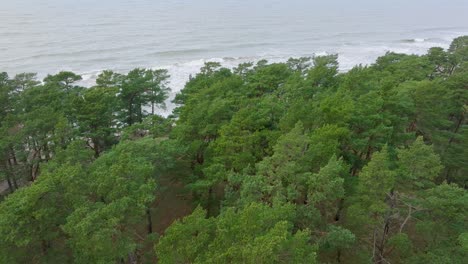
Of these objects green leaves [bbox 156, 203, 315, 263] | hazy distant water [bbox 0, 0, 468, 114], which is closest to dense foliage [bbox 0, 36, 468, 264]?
green leaves [bbox 156, 203, 315, 263]

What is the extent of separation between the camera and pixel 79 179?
49.2ft

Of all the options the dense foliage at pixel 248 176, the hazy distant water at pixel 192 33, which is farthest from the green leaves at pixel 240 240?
the hazy distant water at pixel 192 33

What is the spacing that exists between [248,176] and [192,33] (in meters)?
61.9

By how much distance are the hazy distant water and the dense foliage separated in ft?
87.6

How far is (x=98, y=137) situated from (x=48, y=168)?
917 cm

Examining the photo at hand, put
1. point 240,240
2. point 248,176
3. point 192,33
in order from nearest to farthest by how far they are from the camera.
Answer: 1. point 240,240
2. point 248,176
3. point 192,33

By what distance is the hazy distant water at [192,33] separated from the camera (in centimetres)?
5700

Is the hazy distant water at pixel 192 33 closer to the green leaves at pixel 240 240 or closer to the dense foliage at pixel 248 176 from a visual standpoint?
the dense foliage at pixel 248 176

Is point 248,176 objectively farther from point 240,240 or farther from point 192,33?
point 192,33

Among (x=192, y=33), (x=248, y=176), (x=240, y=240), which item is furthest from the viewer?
(x=192, y=33)

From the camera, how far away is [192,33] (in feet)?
240

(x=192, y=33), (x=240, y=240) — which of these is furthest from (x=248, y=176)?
(x=192, y=33)

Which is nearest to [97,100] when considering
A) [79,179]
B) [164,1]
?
[79,179]

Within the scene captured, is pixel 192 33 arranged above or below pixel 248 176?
above
